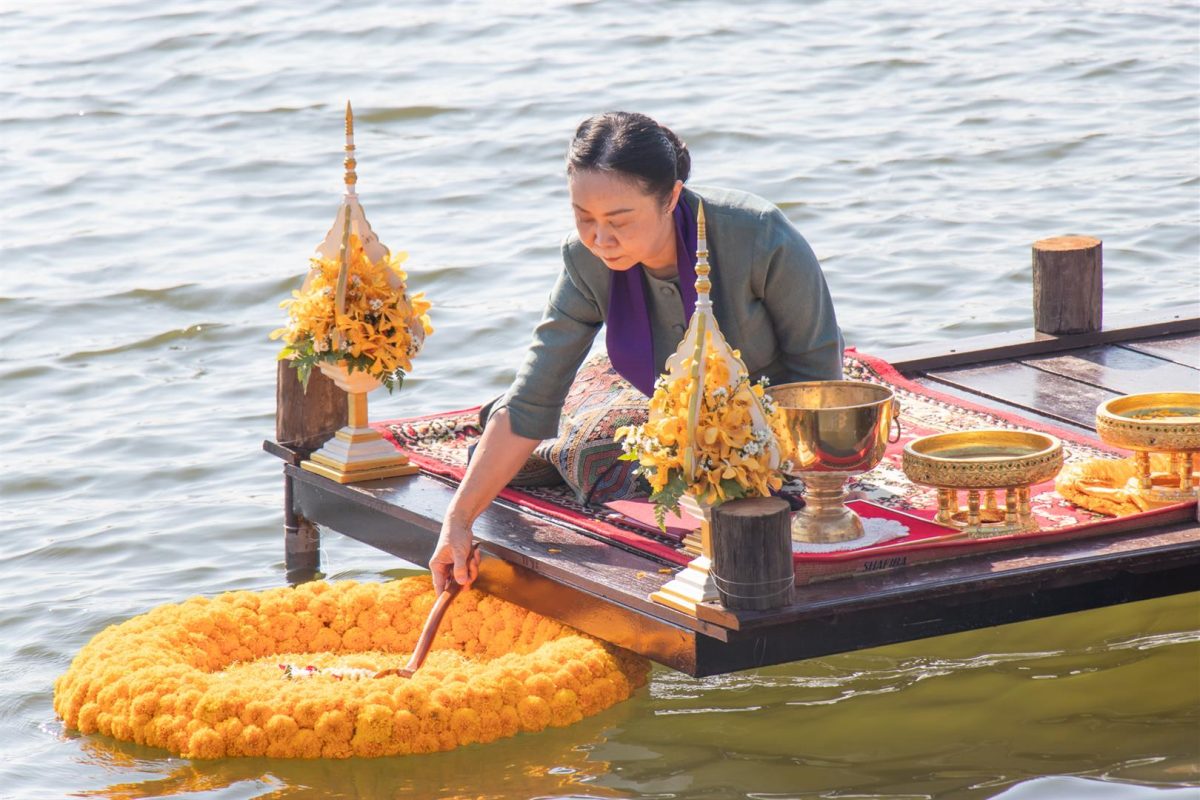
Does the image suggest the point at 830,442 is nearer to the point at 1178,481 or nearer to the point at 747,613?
the point at 747,613

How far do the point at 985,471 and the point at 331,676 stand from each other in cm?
152

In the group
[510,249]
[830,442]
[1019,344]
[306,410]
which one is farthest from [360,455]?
[510,249]

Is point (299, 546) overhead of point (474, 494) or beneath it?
beneath

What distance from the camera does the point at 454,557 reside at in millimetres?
4648

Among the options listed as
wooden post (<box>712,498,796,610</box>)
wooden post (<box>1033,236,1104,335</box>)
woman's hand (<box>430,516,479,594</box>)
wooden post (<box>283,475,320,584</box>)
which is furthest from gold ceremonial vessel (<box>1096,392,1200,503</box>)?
wooden post (<box>283,475,320,584</box>)

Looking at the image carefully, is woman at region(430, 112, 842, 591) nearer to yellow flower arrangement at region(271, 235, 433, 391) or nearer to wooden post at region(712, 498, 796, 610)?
yellow flower arrangement at region(271, 235, 433, 391)

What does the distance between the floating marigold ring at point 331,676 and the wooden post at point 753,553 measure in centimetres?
63

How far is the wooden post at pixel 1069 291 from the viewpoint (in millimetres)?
6344

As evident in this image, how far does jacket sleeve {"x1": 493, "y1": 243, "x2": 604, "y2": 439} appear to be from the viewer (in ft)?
15.3

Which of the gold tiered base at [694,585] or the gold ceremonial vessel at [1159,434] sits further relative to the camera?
the gold ceremonial vessel at [1159,434]

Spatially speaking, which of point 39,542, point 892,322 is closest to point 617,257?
point 39,542

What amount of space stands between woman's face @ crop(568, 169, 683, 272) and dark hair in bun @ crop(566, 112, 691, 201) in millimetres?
21

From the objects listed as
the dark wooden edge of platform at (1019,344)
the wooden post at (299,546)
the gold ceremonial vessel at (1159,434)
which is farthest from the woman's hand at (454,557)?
the dark wooden edge of platform at (1019,344)

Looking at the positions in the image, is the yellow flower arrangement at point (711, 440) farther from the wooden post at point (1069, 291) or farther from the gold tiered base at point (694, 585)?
the wooden post at point (1069, 291)
